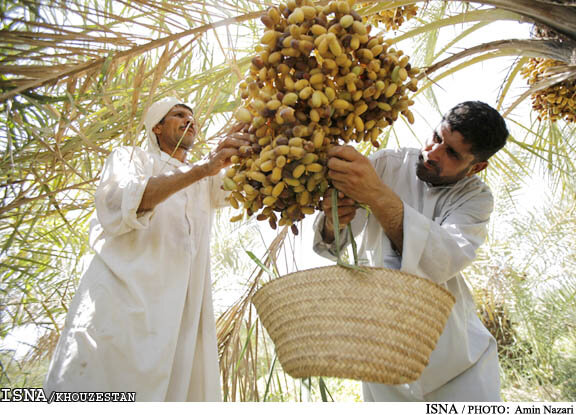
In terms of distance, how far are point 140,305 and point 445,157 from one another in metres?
1.04

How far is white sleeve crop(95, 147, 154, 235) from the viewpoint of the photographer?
5.43ft

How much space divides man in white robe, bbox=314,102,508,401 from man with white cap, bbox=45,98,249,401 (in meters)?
0.44

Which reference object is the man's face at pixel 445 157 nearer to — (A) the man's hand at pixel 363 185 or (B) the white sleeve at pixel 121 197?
(A) the man's hand at pixel 363 185

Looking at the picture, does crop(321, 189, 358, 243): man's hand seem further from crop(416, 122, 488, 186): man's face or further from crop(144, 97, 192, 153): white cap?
crop(144, 97, 192, 153): white cap

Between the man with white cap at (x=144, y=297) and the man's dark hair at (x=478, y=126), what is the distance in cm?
65

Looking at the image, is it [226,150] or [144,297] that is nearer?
[226,150]

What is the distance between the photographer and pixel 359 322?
99cm

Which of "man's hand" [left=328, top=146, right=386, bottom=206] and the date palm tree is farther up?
the date palm tree

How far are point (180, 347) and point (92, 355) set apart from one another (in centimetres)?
29

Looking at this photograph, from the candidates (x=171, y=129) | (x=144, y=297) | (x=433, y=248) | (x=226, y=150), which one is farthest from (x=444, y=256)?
(x=171, y=129)

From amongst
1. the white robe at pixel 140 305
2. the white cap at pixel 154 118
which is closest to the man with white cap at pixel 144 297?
the white robe at pixel 140 305

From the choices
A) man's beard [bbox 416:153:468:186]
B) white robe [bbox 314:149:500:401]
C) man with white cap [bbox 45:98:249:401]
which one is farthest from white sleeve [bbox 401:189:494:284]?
man with white cap [bbox 45:98:249:401]

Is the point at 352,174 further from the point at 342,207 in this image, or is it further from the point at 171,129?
the point at 171,129

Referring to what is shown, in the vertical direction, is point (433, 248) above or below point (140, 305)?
below
